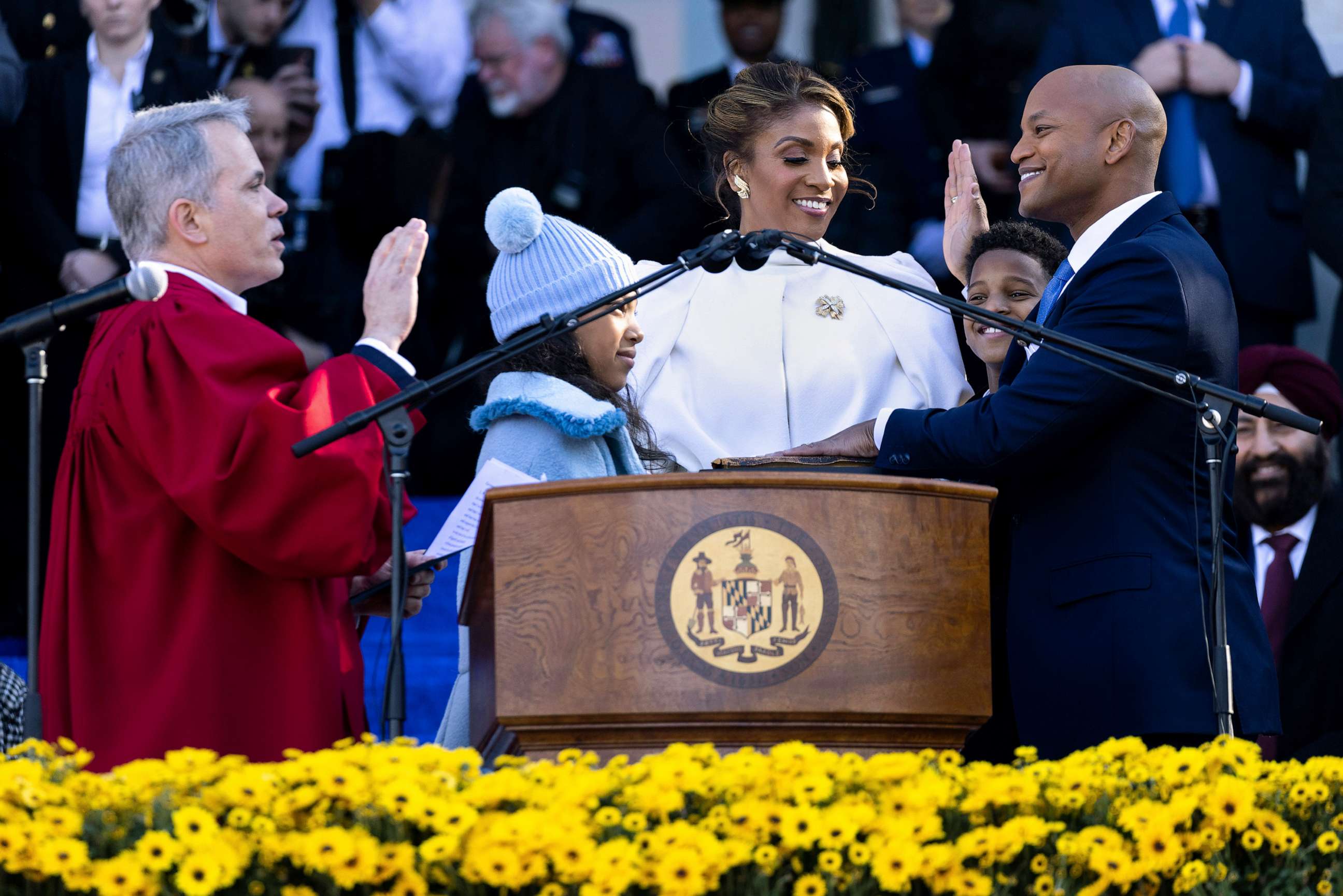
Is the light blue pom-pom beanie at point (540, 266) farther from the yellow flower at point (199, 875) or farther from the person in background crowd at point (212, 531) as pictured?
the yellow flower at point (199, 875)

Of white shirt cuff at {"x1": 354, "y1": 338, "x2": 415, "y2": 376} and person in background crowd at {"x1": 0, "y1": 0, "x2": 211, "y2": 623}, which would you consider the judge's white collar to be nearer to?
white shirt cuff at {"x1": 354, "y1": 338, "x2": 415, "y2": 376}

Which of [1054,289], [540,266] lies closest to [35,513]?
[540,266]

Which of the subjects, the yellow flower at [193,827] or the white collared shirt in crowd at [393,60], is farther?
the white collared shirt in crowd at [393,60]

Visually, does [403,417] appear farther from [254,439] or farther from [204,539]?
[204,539]

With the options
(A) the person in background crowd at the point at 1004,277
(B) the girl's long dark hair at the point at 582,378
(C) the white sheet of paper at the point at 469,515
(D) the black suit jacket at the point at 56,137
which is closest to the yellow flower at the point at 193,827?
(C) the white sheet of paper at the point at 469,515

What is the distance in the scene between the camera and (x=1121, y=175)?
4.13 m

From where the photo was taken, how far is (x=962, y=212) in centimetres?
477

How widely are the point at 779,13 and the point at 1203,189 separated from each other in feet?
6.22

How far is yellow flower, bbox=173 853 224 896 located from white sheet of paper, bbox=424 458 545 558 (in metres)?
1.01

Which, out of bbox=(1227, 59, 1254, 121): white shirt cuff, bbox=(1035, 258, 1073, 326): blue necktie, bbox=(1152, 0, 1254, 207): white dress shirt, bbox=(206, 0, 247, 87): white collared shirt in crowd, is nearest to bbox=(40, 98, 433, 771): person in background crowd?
bbox=(1035, 258, 1073, 326): blue necktie

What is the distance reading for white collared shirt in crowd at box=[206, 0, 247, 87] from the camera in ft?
23.2

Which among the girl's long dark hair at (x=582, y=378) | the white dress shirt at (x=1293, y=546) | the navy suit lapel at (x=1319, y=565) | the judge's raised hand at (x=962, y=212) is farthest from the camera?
the white dress shirt at (x=1293, y=546)

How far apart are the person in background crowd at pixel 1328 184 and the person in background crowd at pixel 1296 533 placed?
60 centimetres

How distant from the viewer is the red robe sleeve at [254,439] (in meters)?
3.69
